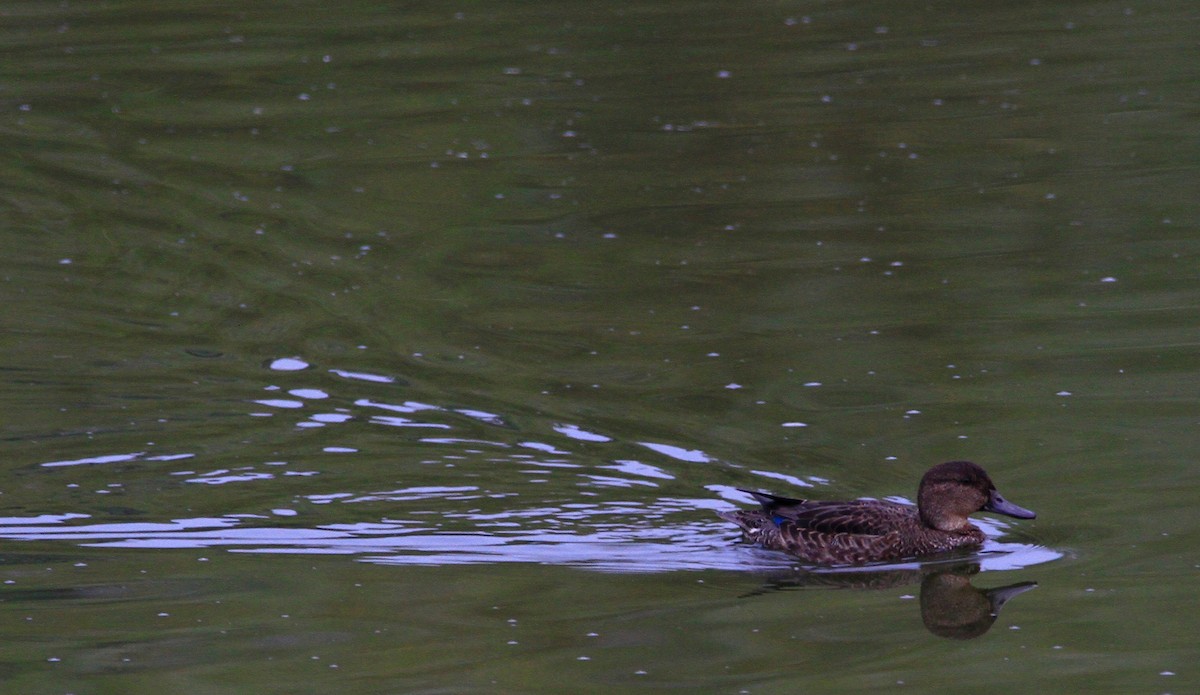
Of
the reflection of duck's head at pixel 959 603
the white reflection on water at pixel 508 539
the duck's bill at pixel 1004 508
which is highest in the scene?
the duck's bill at pixel 1004 508

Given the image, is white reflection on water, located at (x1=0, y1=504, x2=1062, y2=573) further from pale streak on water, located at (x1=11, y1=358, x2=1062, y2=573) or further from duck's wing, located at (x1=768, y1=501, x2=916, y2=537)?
duck's wing, located at (x1=768, y1=501, x2=916, y2=537)

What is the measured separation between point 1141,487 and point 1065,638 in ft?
6.04

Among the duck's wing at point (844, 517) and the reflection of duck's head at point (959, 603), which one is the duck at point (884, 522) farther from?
the reflection of duck's head at point (959, 603)

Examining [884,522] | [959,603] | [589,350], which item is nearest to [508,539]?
[884,522]

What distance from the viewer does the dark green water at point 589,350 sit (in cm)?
746

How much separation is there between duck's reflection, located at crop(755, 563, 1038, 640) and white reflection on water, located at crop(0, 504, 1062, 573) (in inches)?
4.4

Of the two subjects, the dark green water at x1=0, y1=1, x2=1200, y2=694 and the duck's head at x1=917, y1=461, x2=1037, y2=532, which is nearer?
the dark green water at x1=0, y1=1, x2=1200, y2=694

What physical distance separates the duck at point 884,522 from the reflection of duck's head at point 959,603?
0.82 ft

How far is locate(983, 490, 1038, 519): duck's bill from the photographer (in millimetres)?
8297

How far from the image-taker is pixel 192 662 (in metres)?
7.21

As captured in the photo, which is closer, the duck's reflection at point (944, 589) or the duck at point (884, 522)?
the duck's reflection at point (944, 589)

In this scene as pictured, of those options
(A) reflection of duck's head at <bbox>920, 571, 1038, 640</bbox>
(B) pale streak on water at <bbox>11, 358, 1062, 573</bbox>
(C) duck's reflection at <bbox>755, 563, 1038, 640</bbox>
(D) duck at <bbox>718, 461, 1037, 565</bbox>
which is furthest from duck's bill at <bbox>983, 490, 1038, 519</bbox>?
(A) reflection of duck's head at <bbox>920, 571, 1038, 640</bbox>

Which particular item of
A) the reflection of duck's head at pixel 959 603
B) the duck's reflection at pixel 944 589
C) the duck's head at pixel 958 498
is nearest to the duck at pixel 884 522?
the duck's head at pixel 958 498

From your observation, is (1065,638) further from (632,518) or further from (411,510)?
(411,510)
